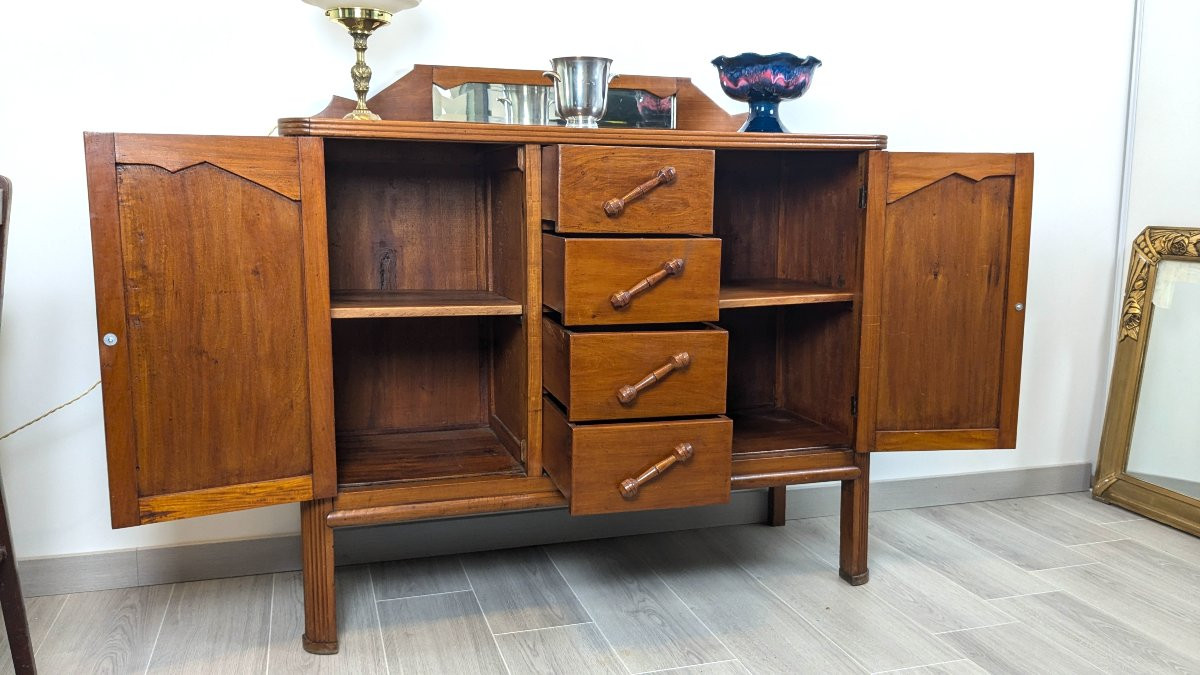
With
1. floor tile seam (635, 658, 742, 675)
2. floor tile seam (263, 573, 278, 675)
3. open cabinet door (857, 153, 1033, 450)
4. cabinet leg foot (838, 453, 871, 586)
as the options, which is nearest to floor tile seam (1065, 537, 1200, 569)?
open cabinet door (857, 153, 1033, 450)

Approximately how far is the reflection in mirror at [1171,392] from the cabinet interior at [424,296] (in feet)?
5.53

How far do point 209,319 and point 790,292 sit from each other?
3.47 feet

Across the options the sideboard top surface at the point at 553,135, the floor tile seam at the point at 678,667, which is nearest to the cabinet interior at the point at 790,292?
the sideboard top surface at the point at 553,135

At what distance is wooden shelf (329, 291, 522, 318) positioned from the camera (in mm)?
1600

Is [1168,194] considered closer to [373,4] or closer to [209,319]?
[373,4]

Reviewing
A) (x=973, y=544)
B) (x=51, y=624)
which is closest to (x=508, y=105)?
(x=51, y=624)

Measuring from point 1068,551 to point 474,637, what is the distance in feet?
4.52

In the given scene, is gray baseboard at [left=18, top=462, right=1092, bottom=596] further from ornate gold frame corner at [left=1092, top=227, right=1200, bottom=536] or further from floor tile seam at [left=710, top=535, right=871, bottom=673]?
floor tile seam at [left=710, top=535, right=871, bottom=673]

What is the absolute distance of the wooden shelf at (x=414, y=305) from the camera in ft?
5.25

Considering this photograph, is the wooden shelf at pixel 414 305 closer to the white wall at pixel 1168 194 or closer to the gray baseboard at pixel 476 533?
the gray baseboard at pixel 476 533

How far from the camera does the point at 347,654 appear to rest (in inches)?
66.1

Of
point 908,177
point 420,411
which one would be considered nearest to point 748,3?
point 908,177

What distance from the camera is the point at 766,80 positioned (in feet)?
6.25

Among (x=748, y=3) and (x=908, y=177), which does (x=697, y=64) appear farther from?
(x=908, y=177)
